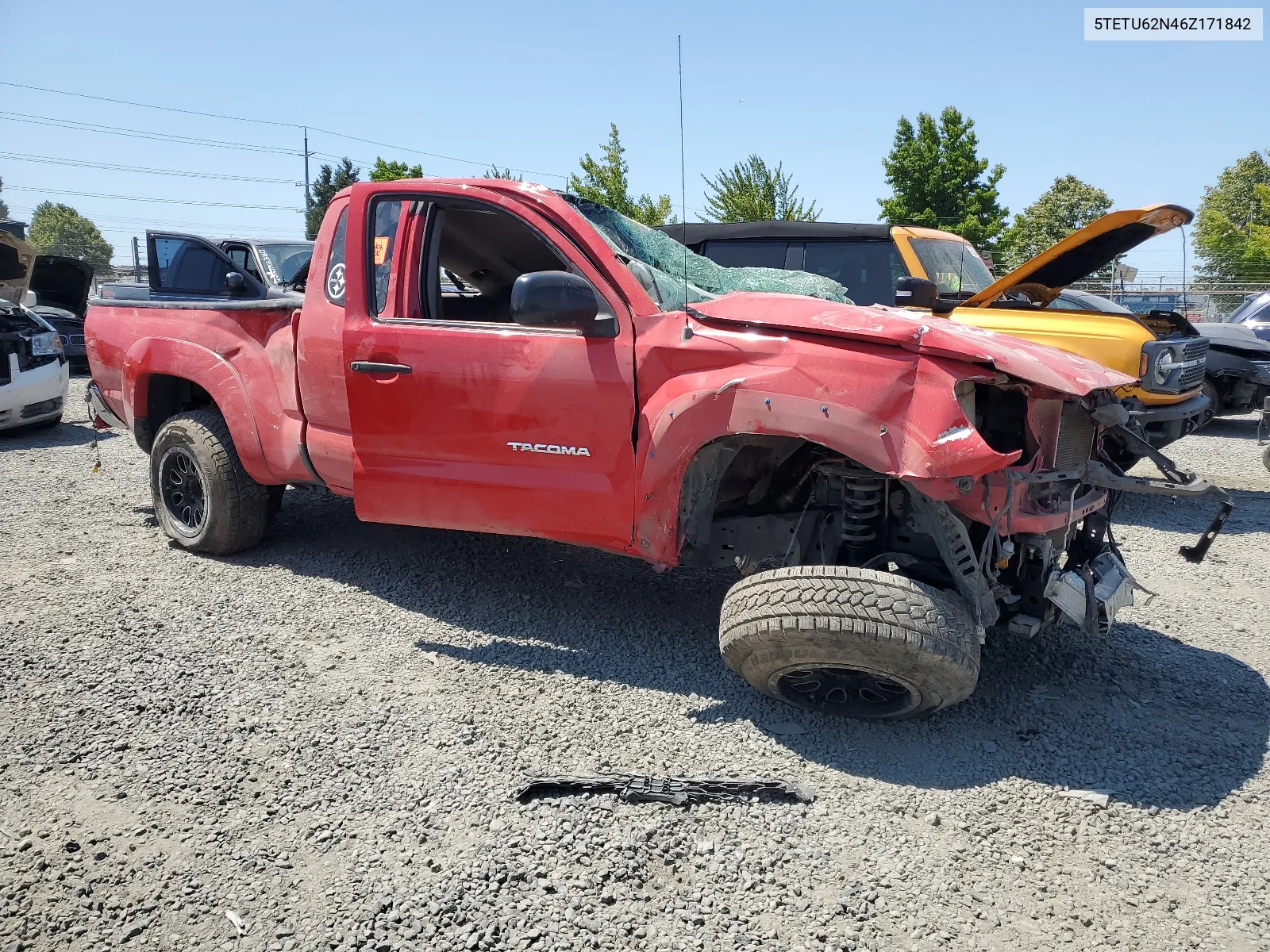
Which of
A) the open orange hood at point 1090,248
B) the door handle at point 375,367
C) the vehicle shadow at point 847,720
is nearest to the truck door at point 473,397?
the door handle at point 375,367

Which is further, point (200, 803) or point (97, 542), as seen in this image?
point (97, 542)

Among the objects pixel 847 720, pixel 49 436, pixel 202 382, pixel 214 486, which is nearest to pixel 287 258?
pixel 202 382

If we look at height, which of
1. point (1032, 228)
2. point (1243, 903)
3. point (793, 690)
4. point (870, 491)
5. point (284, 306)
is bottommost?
point (1243, 903)

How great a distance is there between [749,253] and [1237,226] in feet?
175

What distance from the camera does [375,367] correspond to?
3.98 metres

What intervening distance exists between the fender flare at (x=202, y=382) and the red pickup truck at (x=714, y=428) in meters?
0.03

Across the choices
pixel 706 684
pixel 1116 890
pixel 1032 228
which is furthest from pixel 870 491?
pixel 1032 228

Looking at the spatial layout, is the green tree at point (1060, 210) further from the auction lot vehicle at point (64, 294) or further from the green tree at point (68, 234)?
the green tree at point (68, 234)

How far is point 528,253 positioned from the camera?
4609mm

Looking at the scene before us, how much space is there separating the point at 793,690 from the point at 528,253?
8.29ft

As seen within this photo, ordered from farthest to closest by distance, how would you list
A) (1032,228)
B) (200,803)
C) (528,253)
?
1. (1032,228)
2. (528,253)
3. (200,803)

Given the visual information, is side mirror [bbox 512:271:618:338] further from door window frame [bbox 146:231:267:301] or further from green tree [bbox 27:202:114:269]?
green tree [bbox 27:202:114:269]

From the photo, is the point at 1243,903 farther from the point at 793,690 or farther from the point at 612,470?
the point at 612,470

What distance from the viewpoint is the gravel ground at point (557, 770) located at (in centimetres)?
237
